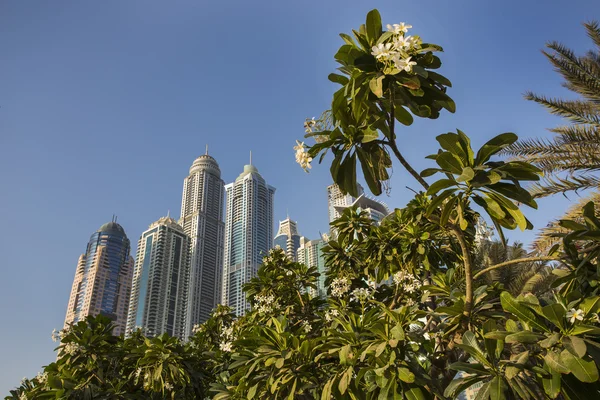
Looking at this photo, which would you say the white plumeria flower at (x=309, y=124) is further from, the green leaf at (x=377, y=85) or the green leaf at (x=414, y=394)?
the green leaf at (x=414, y=394)

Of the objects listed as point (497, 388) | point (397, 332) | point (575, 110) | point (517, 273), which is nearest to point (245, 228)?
point (517, 273)

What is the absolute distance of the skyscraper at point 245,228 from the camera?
9088 cm

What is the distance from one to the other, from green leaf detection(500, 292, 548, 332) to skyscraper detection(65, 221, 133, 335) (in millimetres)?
100296

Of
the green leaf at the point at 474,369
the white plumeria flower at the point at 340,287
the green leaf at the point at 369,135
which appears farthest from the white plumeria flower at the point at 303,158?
the white plumeria flower at the point at 340,287

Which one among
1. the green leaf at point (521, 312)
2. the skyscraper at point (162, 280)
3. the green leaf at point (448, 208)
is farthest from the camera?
the skyscraper at point (162, 280)

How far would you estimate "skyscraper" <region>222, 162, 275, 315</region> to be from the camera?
9088 centimetres

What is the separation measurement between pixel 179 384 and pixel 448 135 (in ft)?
20.1

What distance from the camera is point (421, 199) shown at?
20.2 feet

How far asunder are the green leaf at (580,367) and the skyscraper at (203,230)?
8041 cm

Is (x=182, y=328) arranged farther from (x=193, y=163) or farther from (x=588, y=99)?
(x=588, y=99)

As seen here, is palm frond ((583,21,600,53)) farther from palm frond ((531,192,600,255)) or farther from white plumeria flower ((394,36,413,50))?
white plumeria flower ((394,36,413,50))

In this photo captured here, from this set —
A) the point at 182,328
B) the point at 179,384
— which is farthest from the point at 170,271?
the point at 179,384

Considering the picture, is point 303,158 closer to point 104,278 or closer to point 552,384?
point 552,384

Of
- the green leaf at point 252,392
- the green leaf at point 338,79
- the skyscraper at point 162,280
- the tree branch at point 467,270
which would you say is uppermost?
the skyscraper at point 162,280
